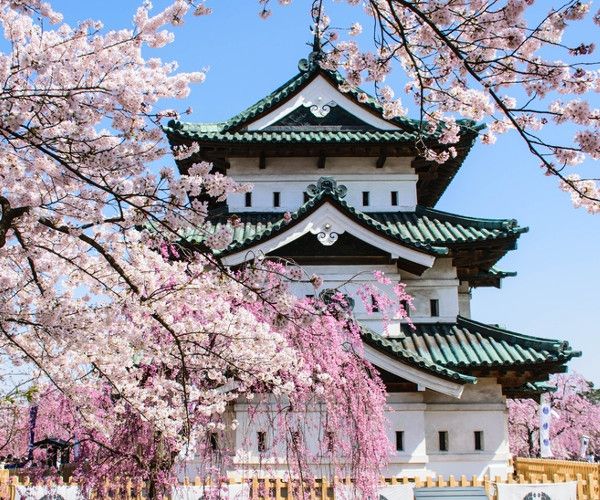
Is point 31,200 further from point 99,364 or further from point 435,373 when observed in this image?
point 435,373

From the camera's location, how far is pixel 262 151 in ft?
51.3

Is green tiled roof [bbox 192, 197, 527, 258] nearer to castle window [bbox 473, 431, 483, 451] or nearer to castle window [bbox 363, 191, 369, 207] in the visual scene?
castle window [bbox 363, 191, 369, 207]

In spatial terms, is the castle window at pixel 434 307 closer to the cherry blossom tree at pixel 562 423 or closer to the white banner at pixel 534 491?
the white banner at pixel 534 491

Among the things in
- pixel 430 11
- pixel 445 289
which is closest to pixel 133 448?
pixel 430 11

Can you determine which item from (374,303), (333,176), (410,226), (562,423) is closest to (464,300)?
(410,226)

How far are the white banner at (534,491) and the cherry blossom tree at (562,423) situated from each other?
28.8 m

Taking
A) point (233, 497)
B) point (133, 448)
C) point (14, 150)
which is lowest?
point (233, 497)

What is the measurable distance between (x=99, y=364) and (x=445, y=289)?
29.4 ft

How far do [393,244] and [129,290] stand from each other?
25.6 feet

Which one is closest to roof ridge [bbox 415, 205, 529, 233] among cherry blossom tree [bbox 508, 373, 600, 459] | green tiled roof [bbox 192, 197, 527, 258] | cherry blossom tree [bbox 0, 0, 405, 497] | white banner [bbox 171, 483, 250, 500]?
green tiled roof [bbox 192, 197, 527, 258]

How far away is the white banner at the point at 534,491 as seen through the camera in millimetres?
10430

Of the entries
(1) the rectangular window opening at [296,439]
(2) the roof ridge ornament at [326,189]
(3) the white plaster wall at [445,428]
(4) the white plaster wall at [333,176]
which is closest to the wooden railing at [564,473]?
(3) the white plaster wall at [445,428]

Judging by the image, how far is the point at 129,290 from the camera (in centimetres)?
Answer: 687

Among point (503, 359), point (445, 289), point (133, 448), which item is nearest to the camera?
point (133, 448)
